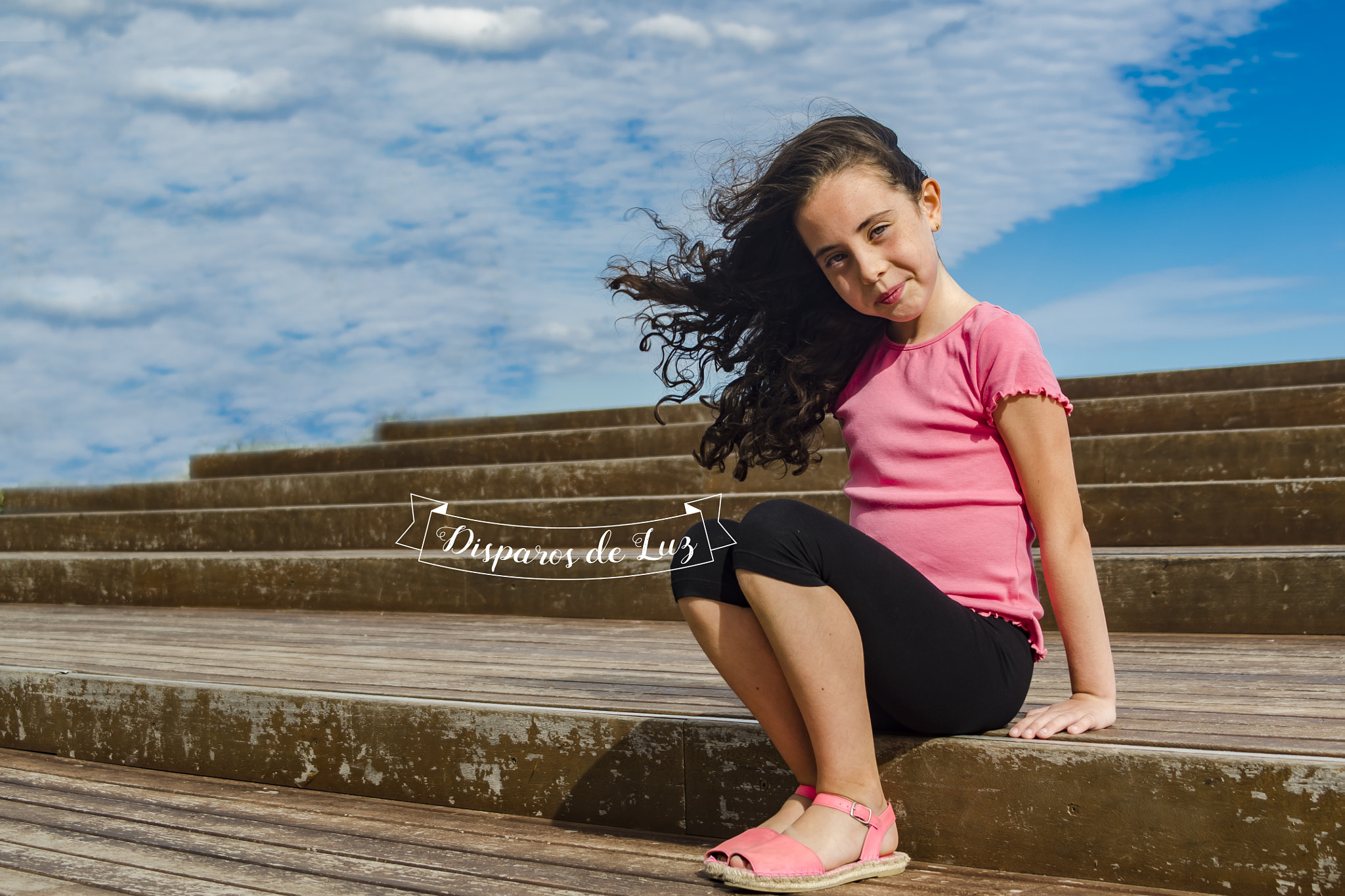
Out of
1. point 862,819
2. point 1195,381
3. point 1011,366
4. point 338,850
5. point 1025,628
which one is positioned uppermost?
point 1195,381

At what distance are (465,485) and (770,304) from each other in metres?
3.26

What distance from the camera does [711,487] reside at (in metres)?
4.11

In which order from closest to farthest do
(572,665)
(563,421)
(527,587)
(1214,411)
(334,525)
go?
(572,665) < (527,587) < (1214,411) < (334,525) < (563,421)

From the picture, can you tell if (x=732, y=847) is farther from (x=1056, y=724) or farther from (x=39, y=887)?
(x=39, y=887)

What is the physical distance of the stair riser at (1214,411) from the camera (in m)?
4.02

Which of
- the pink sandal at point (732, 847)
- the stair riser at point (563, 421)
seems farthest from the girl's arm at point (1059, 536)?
the stair riser at point (563, 421)

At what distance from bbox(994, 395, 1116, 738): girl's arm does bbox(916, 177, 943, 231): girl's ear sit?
318 mm

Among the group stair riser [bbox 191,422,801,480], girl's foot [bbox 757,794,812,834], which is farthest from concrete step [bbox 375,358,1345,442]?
girl's foot [bbox 757,794,812,834]

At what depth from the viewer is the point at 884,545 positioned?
1.41m

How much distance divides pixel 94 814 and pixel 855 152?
170cm

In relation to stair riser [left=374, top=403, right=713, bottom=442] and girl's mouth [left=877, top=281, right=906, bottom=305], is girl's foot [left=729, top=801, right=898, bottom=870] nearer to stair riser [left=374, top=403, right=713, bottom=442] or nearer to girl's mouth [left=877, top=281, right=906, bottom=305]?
girl's mouth [left=877, top=281, right=906, bottom=305]

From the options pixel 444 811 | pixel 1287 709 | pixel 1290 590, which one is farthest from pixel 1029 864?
pixel 1290 590

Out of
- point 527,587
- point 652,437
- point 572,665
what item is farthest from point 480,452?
point 572,665

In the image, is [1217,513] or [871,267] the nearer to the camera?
[871,267]
